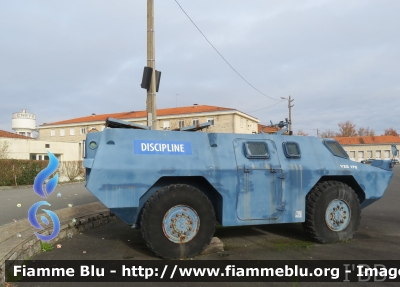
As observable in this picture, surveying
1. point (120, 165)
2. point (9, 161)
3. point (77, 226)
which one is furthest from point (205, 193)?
point (9, 161)

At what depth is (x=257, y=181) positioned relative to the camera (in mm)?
5504

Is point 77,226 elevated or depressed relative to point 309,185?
depressed

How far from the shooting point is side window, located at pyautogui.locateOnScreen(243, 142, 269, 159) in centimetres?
561

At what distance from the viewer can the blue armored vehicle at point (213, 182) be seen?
195 inches

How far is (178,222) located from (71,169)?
20.8m

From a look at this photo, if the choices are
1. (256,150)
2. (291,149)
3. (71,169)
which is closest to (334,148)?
(291,149)

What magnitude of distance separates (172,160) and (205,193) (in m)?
0.83

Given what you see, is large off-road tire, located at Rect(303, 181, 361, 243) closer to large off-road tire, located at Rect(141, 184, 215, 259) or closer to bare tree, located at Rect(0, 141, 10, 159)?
large off-road tire, located at Rect(141, 184, 215, 259)

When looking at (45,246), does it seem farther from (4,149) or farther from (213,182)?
(4,149)

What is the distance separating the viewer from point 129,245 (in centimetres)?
604

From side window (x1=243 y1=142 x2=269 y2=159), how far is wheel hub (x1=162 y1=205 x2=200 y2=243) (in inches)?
51.6

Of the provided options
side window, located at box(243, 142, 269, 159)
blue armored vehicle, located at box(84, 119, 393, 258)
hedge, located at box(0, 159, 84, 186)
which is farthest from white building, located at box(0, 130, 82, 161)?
side window, located at box(243, 142, 269, 159)
